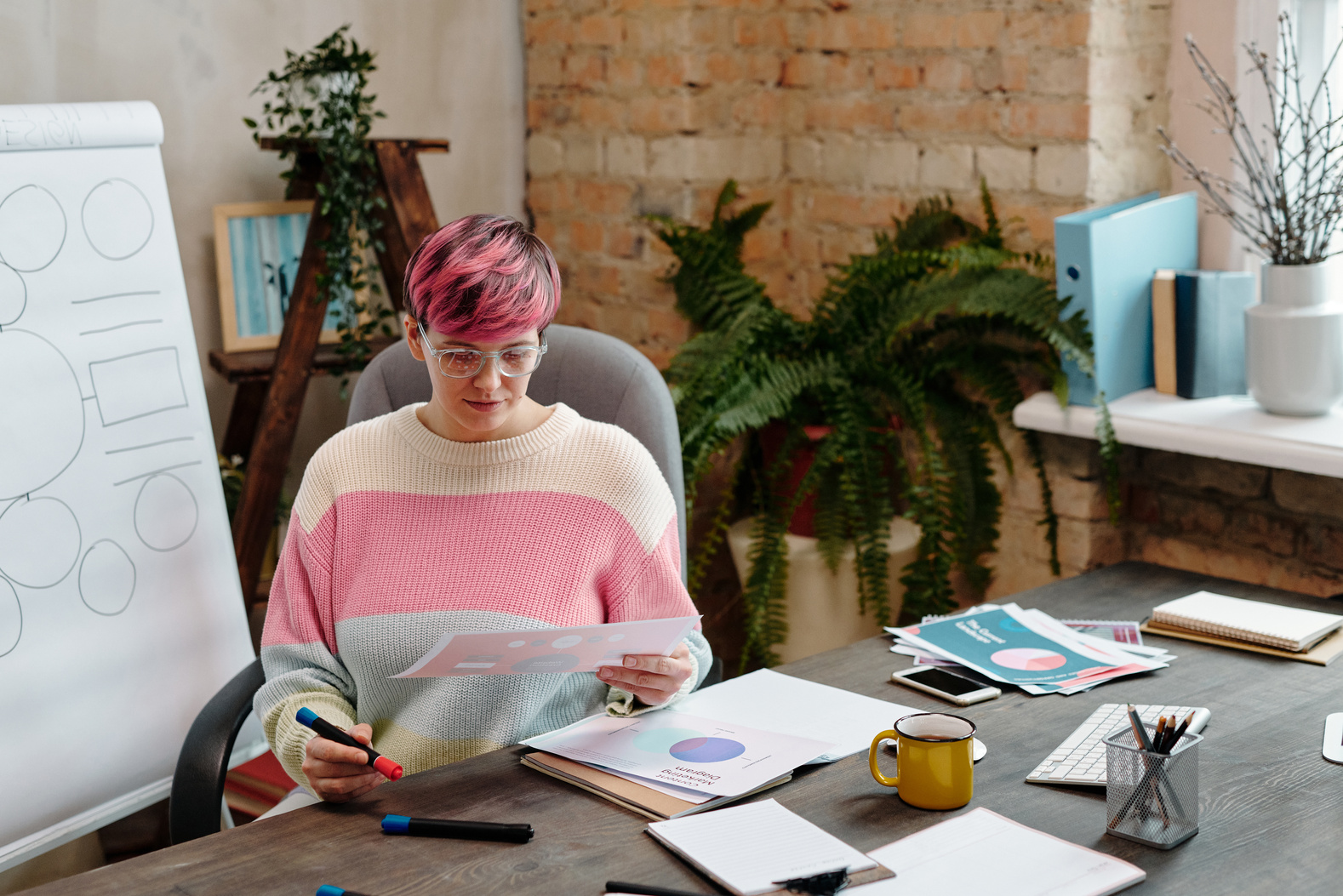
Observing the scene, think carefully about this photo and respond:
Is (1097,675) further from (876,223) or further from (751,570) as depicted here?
(876,223)

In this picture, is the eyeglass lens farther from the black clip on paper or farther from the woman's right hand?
the black clip on paper

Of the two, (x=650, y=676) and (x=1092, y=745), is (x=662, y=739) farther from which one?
(x=1092, y=745)

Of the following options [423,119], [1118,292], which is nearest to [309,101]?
[423,119]

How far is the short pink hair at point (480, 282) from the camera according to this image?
137 cm

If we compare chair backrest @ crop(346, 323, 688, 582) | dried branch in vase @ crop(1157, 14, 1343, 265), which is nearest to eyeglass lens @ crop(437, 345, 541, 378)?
chair backrest @ crop(346, 323, 688, 582)

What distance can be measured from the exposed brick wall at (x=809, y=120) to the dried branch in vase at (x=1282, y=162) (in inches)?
5.6

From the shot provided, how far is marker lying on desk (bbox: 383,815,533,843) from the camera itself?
112cm

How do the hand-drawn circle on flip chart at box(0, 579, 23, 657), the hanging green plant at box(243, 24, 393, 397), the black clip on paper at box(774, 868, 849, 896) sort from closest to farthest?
the black clip on paper at box(774, 868, 849, 896), the hand-drawn circle on flip chart at box(0, 579, 23, 657), the hanging green plant at box(243, 24, 393, 397)

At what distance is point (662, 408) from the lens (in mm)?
1705

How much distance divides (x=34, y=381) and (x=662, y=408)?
0.88 m

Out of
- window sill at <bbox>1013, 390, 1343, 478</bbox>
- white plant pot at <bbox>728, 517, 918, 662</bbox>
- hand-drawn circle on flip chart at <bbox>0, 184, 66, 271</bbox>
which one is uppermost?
hand-drawn circle on flip chart at <bbox>0, 184, 66, 271</bbox>

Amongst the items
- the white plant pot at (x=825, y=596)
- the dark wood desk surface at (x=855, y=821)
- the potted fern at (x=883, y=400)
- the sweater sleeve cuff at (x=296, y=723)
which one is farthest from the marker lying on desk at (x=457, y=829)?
the white plant pot at (x=825, y=596)

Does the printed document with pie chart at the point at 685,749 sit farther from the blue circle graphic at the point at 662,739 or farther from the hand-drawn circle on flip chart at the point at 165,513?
the hand-drawn circle on flip chart at the point at 165,513

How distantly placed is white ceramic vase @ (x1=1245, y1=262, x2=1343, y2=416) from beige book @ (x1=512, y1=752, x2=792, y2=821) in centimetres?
126
